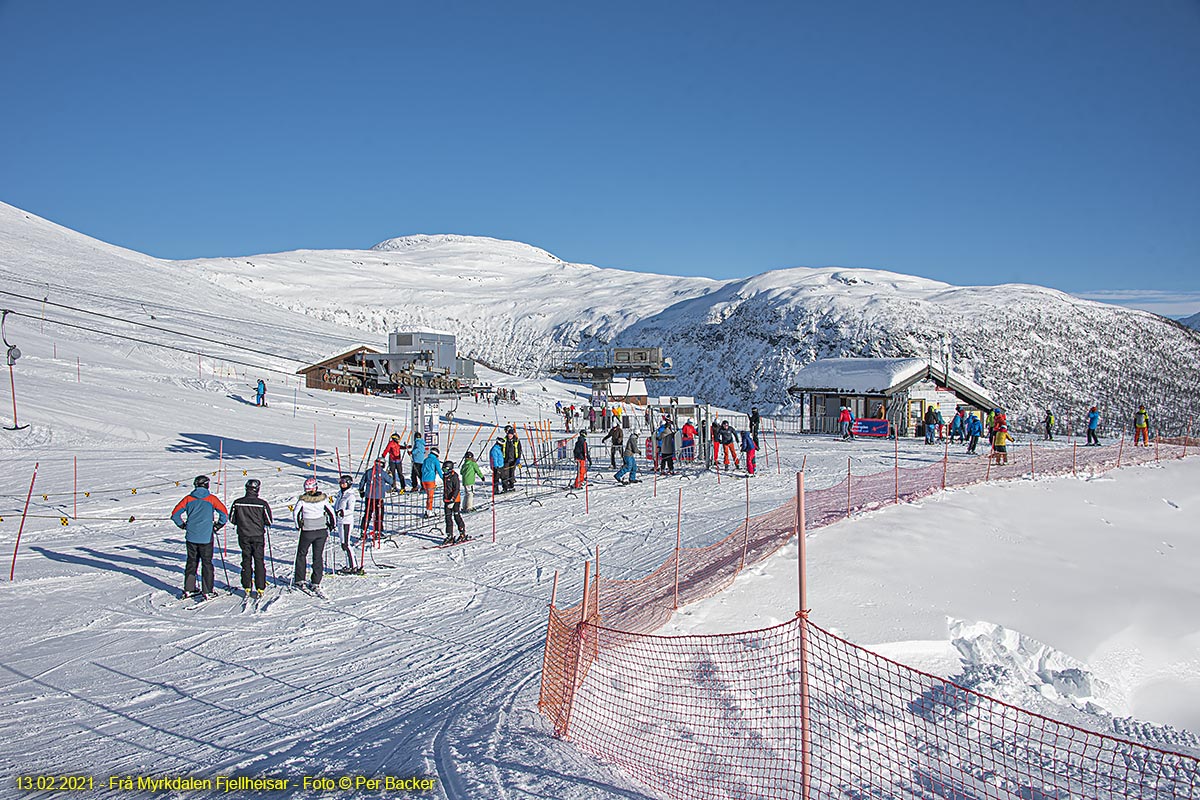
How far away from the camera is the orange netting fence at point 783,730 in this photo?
5758mm

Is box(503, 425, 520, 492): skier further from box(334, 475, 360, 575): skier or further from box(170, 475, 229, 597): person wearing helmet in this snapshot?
box(170, 475, 229, 597): person wearing helmet

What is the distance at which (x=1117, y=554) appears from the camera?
45.7ft

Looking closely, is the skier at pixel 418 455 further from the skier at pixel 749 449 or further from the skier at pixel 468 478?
the skier at pixel 749 449

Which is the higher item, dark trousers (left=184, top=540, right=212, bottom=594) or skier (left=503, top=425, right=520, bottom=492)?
skier (left=503, top=425, right=520, bottom=492)

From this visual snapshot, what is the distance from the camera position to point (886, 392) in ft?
116

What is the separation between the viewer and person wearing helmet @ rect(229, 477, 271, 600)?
938 cm

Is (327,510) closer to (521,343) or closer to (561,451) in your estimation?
(561,451)

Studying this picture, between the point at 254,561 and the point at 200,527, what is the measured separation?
2.62 feet

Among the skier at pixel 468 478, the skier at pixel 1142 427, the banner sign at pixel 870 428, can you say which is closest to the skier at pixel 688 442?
the skier at pixel 468 478

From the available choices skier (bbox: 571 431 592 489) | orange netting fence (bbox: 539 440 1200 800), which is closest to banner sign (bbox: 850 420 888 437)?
skier (bbox: 571 431 592 489)

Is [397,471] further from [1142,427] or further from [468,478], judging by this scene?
[1142,427]

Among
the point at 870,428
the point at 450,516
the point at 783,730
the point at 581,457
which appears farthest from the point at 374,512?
the point at 870,428

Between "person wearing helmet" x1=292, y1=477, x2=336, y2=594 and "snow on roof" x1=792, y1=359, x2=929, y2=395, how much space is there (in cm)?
3088

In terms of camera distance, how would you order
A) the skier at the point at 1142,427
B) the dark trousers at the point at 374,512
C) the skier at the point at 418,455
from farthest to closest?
the skier at the point at 1142,427 → the skier at the point at 418,455 → the dark trousers at the point at 374,512
